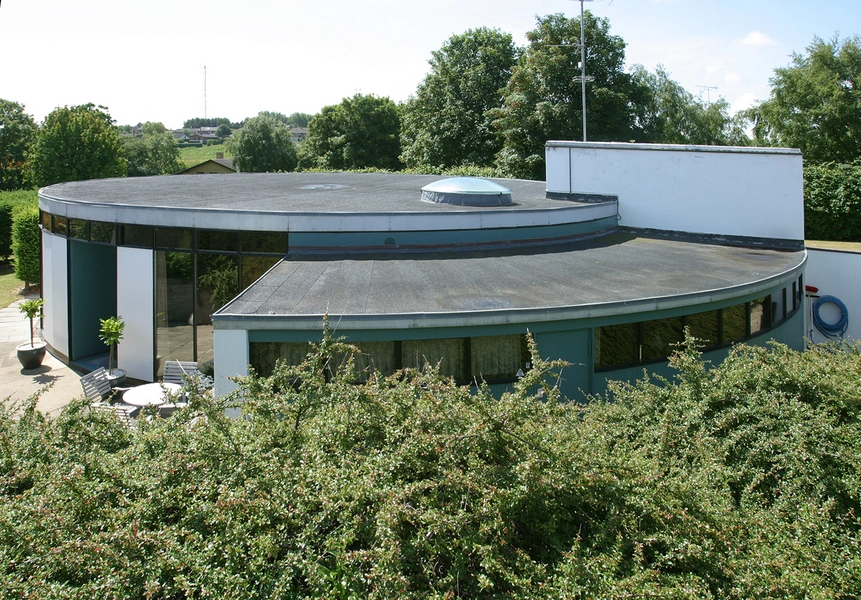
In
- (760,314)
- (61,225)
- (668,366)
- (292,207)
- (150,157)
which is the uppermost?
(150,157)

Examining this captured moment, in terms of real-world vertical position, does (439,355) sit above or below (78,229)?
below

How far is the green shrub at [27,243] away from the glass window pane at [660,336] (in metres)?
22.4

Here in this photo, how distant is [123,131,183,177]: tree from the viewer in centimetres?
7681

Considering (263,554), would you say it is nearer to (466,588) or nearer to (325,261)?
(466,588)

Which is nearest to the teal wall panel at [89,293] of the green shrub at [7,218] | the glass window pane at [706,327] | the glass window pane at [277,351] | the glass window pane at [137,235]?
the glass window pane at [137,235]

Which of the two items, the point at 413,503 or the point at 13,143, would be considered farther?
the point at 13,143

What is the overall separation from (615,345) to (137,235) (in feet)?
32.1

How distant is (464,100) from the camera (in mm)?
45156

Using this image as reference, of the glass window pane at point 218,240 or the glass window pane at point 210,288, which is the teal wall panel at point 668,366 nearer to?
the glass window pane at point 210,288

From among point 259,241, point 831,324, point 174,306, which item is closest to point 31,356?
point 174,306

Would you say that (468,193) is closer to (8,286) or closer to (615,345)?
(615,345)

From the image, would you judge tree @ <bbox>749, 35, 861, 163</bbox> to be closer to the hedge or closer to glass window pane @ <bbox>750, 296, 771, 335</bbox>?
the hedge

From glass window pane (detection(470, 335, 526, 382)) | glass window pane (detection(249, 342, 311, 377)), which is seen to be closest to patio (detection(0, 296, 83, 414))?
glass window pane (detection(249, 342, 311, 377))

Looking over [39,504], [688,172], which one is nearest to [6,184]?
[688,172]
